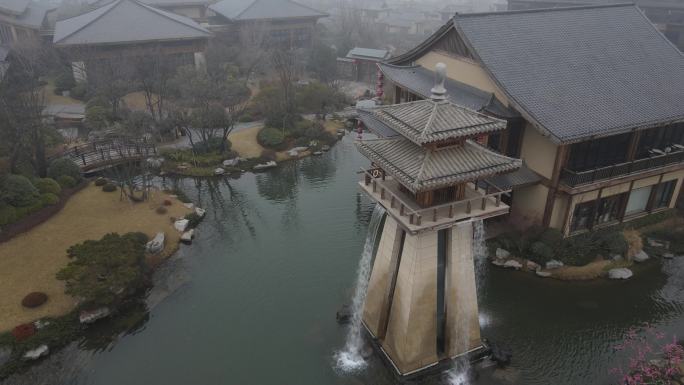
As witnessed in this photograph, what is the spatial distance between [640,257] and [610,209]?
3.37 meters

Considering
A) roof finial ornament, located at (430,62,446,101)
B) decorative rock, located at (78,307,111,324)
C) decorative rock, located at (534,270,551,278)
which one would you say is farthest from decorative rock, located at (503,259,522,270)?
decorative rock, located at (78,307,111,324)

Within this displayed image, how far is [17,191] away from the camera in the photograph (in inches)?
1126

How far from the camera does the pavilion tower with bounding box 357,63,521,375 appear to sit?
16.0 m

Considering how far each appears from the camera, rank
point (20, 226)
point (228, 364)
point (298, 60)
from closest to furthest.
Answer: point (228, 364) → point (20, 226) → point (298, 60)

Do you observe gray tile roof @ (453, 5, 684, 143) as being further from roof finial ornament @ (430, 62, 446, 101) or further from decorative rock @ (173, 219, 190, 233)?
decorative rock @ (173, 219, 190, 233)

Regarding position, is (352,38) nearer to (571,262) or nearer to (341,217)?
(341,217)

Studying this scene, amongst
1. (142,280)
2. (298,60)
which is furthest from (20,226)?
(298,60)

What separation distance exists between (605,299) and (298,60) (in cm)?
5247

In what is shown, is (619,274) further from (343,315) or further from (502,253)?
(343,315)

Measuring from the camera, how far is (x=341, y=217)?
3241cm

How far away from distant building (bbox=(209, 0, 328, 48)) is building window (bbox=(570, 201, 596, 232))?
56.5 meters

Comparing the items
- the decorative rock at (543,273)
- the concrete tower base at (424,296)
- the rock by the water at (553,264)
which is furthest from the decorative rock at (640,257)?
the concrete tower base at (424,296)

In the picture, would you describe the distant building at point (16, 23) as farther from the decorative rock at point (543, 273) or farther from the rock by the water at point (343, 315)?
the decorative rock at point (543, 273)

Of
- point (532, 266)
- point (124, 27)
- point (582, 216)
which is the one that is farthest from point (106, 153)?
point (582, 216)
